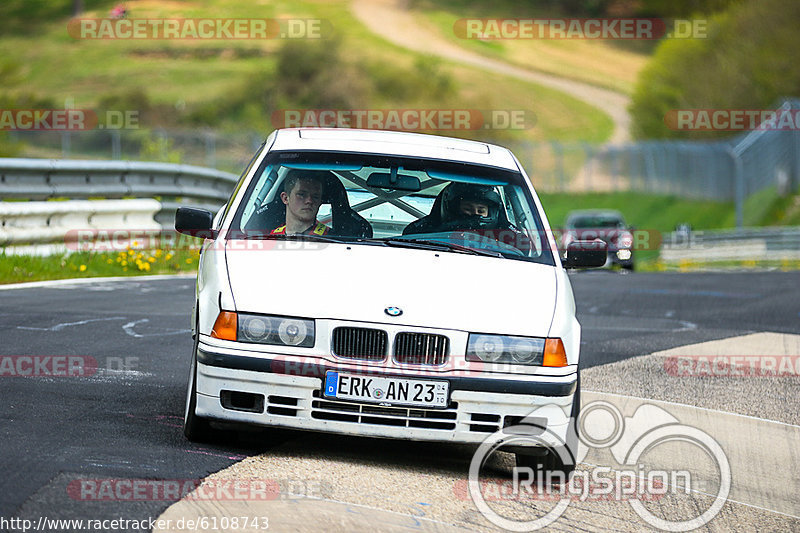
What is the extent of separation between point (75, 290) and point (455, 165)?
734 centimetres

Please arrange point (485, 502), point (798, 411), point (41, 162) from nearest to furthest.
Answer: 1. point (485, 502)
2. point (798, 411)
3. point (41, 162)

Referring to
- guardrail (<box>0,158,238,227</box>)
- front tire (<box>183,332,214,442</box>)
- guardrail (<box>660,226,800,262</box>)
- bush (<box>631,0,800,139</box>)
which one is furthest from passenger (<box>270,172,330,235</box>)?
bush (<box>631,0,800,139</box>)

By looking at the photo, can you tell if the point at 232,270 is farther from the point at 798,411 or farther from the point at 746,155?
the point at 746,155

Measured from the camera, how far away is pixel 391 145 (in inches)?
292


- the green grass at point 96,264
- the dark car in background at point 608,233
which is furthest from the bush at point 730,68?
the green grass at point 96,264

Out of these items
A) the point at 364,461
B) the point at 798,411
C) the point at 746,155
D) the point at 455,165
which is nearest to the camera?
Result: the point at 364,461

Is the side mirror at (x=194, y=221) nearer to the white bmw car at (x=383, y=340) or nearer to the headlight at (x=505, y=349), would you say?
the white bmw car at (x=383, y=340)

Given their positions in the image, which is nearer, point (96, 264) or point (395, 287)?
point (395, 287)

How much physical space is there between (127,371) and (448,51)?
12123cm

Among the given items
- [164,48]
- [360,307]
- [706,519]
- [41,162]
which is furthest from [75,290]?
[164,48]

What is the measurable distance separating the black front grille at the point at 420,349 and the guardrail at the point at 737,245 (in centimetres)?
3066

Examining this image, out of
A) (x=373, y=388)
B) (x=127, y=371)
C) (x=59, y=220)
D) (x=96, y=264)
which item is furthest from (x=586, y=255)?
(x=96, y=264)

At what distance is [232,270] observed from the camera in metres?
6.22

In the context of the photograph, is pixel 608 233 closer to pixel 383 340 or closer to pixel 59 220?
pixel 59 220
